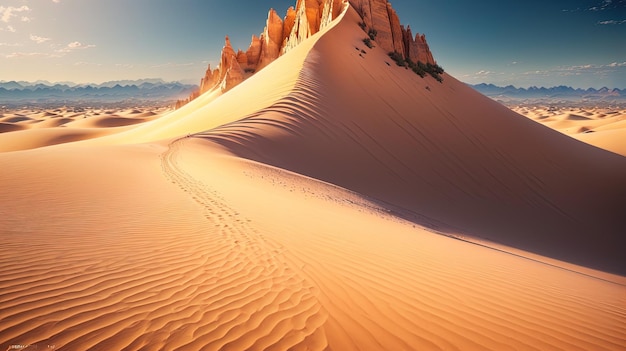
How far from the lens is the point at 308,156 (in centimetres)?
1072

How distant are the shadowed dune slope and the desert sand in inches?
3.9

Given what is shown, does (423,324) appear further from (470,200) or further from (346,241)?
(470,200)

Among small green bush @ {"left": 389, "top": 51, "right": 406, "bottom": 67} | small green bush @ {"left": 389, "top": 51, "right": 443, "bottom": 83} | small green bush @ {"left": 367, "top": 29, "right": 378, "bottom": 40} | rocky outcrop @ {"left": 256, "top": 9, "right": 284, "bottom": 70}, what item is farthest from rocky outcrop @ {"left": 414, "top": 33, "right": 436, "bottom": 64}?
rocky outcrop @ {"left": 256, "top": 9, "right": 284, "bottom": 70}

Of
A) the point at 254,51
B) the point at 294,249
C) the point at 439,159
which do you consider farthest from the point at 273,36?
the point at 294,249

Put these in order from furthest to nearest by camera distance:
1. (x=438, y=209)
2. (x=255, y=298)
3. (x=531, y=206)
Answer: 1. (x=531, y=206)
2. (x=438, y=209)
3. (x=255, y=298)

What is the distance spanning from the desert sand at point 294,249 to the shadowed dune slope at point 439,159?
3.9 inches

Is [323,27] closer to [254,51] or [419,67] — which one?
[419,67]

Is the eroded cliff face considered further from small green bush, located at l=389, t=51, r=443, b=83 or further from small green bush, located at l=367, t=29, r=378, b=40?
small green bush, located at l=389, t=51, r=443, b=83

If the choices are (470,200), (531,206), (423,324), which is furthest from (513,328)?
(531,206)

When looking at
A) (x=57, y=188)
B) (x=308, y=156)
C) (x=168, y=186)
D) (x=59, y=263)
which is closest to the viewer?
(x=59, y=263)

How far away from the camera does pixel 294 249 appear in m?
4.13

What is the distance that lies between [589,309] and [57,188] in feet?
27.8

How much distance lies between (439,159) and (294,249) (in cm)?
1096

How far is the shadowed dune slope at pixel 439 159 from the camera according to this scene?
10.1 metres
